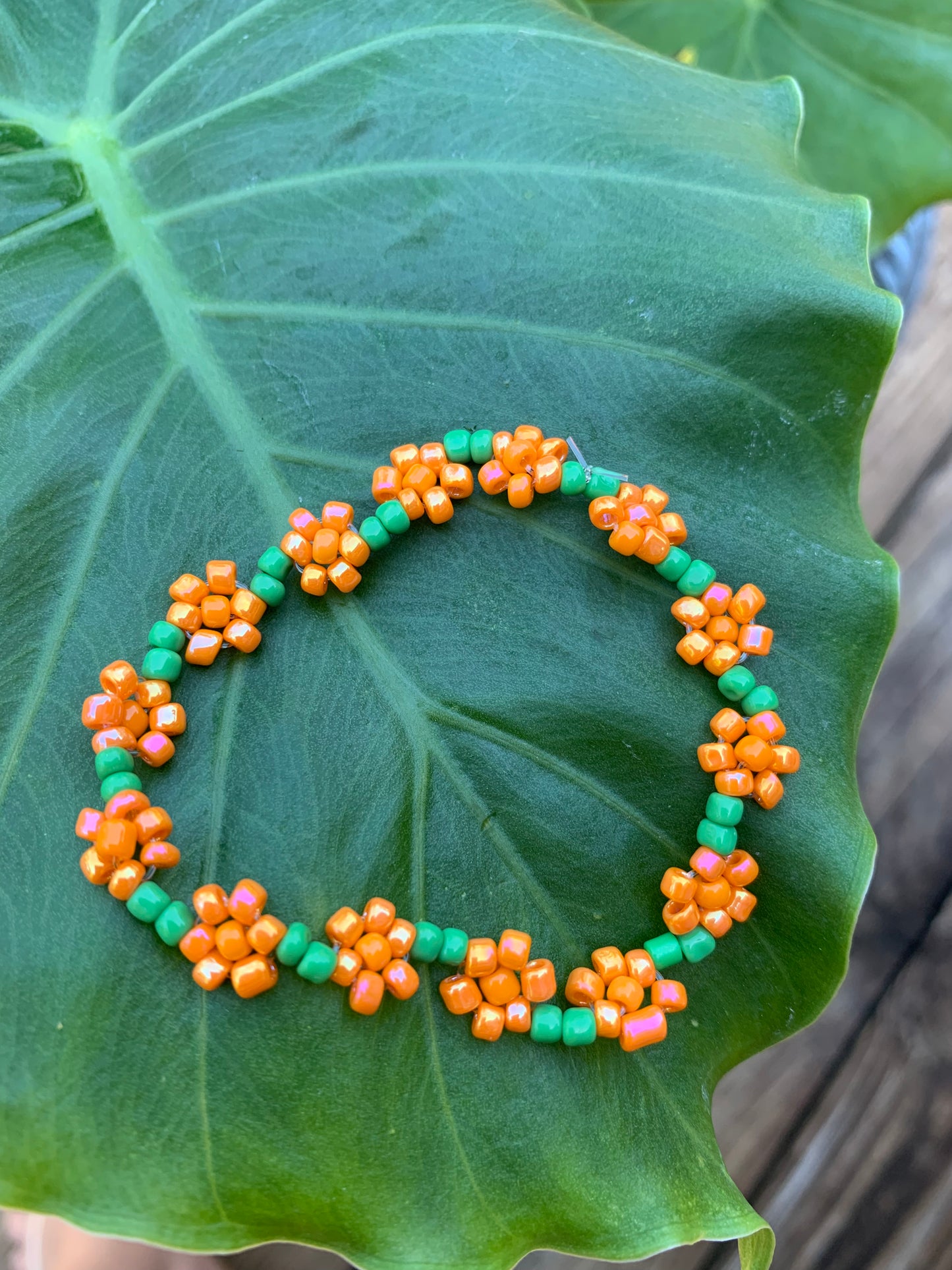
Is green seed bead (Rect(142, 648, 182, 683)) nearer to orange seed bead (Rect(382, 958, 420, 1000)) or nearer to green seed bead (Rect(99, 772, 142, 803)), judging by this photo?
green seed bead (Rect(99, 772, 142, 803))

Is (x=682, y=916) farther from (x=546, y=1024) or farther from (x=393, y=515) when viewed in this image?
(x=393, y=515)

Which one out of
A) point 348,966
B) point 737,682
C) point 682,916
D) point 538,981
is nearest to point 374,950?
point 348,966

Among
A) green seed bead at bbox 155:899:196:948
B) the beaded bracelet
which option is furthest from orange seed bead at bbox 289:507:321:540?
green seed bead at bbox 155:899:196:948

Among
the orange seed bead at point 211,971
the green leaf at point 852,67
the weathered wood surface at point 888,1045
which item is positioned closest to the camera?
the orange seed bead at point 211,971

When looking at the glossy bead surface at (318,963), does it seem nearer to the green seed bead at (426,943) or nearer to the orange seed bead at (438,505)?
the green seed bead at (426,943)

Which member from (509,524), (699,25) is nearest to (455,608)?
(509,524)

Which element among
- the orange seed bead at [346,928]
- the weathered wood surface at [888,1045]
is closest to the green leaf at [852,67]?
the weathered wood surface at [888,1045]
